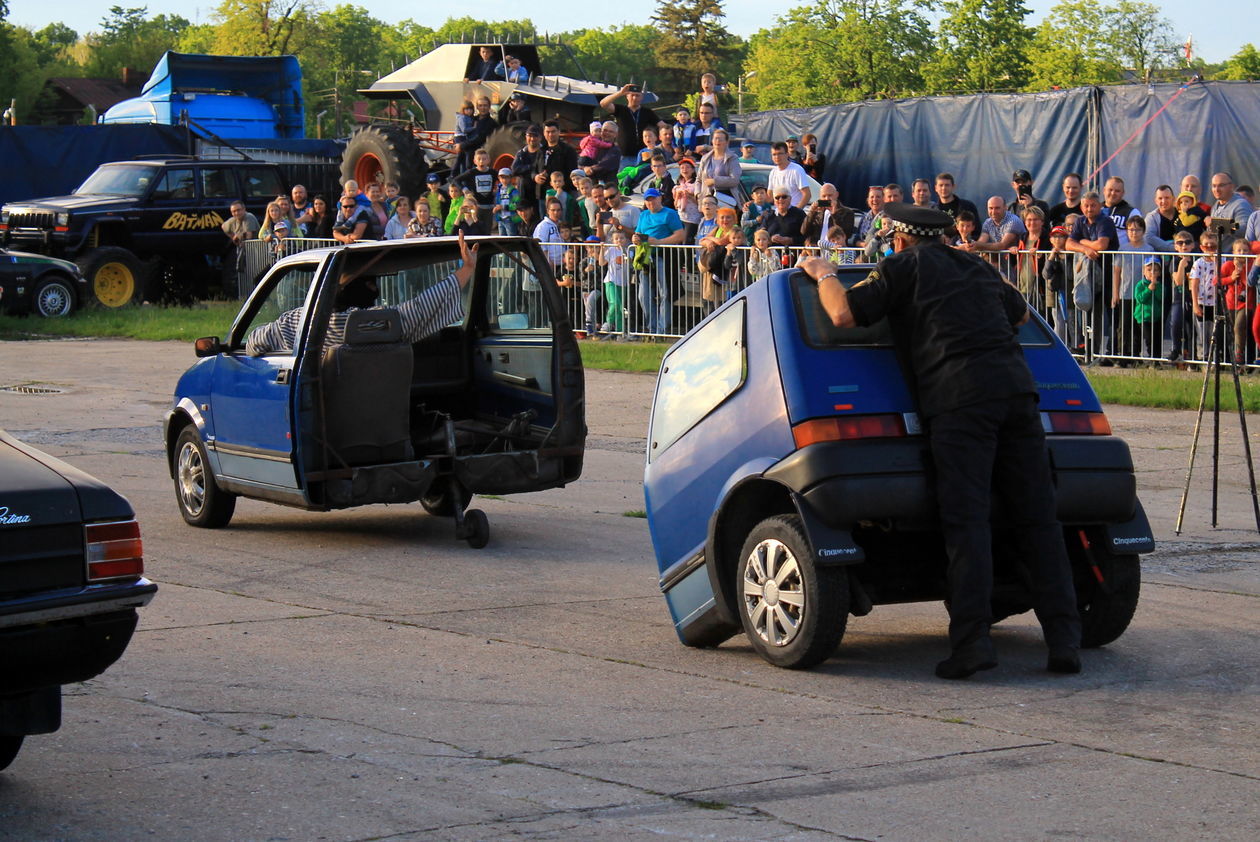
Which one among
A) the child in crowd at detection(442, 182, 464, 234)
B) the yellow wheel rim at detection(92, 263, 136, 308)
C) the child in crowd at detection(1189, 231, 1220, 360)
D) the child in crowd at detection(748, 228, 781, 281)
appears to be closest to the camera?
the child in crowd at detection(1189, 231, 1220, 360)

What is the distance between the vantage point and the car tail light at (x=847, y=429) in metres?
6.67

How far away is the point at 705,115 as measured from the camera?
2381 centimetres

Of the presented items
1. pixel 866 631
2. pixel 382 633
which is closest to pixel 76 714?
pixel 382 633

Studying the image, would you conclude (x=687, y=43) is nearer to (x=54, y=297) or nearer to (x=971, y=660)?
(x=54, y=297)

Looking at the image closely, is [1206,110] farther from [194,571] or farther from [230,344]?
[194,571]

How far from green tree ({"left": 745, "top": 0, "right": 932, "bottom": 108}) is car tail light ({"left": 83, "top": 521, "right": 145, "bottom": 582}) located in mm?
66393

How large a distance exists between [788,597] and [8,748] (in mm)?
3030

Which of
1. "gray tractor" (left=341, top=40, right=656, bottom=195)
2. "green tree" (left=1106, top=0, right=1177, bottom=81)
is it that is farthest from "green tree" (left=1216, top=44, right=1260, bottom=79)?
"gray tractor" (left=341, top=40, right=656, bottom=195)

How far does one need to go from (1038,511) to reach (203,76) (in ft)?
107

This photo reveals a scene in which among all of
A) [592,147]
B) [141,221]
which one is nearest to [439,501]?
[592,147]

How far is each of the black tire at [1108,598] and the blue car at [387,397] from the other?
407 centimetres

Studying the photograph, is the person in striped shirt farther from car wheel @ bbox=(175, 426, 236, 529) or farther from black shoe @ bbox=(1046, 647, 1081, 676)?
black shoe @ bbox=(1046, 647, 1081, 676)

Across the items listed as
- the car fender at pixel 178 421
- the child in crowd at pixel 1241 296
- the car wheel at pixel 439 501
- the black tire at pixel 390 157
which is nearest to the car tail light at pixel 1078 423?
the car wheel at pixel 439 501

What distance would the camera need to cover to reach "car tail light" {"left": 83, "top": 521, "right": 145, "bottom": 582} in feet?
16.6
